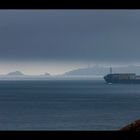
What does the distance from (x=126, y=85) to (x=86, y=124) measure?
32.0m

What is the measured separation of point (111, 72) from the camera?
56812 millimetres

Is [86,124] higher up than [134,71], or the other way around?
[134,71]

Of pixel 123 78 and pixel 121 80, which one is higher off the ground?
pixel 123 78

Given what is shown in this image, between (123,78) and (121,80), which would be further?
(121,80)

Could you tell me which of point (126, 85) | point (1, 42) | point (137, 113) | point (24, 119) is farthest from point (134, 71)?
point (24, 119)

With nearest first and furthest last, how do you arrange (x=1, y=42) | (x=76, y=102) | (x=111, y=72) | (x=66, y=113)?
(x=66, y=113), (x=76, y=102), (x=111, y=72), (x=1, y=42)

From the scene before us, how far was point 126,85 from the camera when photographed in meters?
57.4
